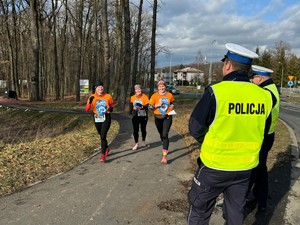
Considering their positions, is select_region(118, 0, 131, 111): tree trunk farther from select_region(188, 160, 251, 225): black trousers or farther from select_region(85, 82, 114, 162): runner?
select_region(188, 160, 251, 225): black trousers

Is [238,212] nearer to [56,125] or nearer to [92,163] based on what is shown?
[92,163]

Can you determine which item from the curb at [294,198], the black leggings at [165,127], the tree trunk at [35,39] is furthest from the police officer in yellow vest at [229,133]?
the tree trunk at [35,39]

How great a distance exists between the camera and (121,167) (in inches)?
280

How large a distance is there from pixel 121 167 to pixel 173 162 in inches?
53.1

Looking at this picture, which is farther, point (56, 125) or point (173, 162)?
point (56, 125)

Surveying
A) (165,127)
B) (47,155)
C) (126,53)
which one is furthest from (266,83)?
(126,53)

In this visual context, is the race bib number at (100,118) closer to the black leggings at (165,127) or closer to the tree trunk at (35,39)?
the black leggings at (165,127)

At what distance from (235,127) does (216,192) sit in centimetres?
64

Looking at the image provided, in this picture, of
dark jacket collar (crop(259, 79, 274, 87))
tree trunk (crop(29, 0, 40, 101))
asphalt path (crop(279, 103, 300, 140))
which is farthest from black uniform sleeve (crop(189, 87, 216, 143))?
tree trunk (crop(29, 0, 40, 101))

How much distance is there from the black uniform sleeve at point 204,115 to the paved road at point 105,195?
206cm

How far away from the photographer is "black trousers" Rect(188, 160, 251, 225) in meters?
2.83

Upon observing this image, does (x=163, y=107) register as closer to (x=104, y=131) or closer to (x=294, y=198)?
(x=104, y=131)

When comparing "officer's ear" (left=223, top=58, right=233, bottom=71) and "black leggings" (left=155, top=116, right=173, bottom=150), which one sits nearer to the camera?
"officer's ear" (left=223, top=58, right=233, bottom=71)

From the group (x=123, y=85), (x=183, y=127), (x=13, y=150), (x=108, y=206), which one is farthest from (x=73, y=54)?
(x=108, y=206)
